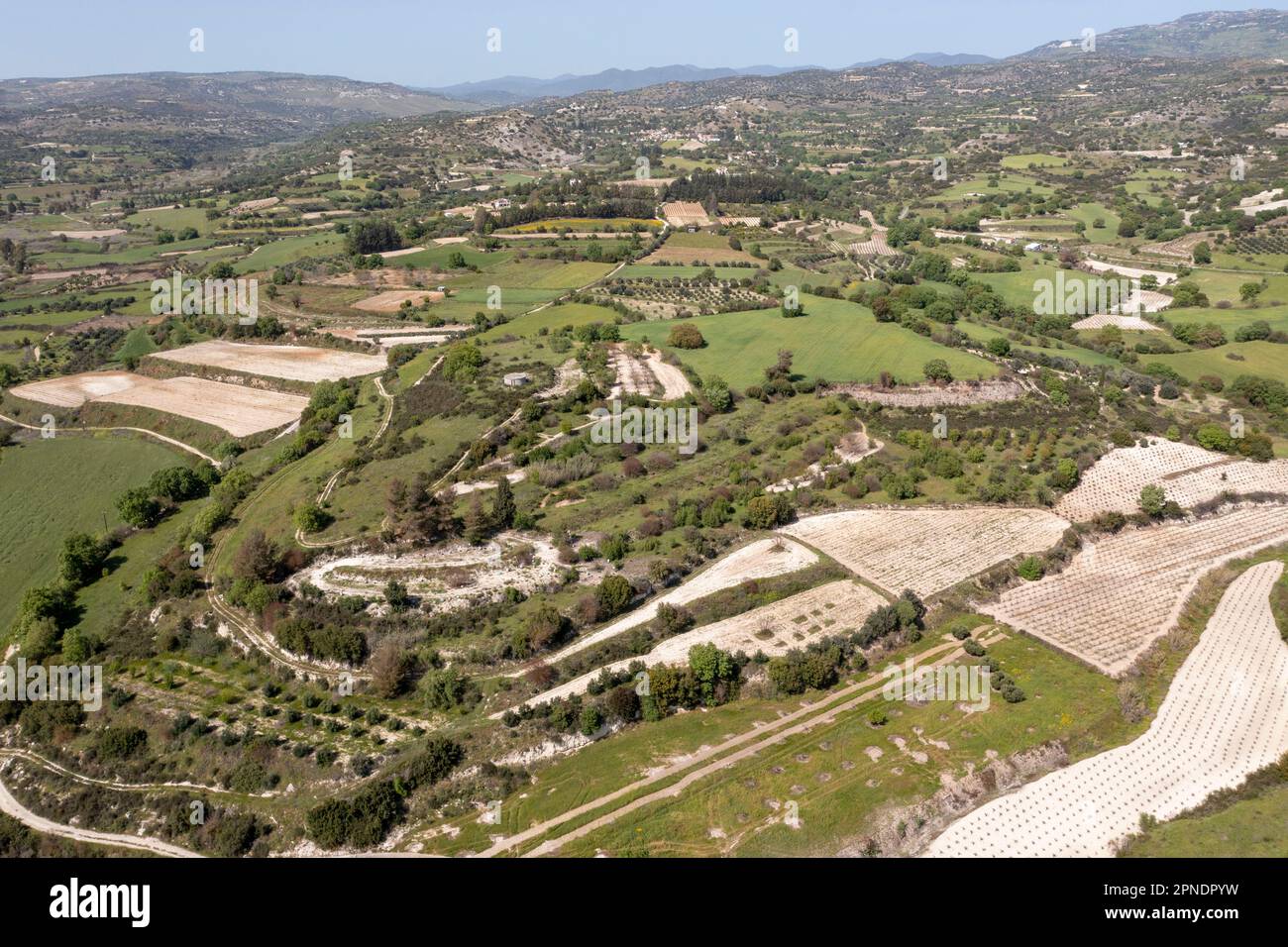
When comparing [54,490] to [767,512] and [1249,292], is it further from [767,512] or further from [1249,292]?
[1249,292]

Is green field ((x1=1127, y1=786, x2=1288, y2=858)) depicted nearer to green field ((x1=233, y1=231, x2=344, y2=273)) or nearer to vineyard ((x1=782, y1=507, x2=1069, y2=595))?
vineyard ((x1=782, y1=507, x2=1069, y2=595))

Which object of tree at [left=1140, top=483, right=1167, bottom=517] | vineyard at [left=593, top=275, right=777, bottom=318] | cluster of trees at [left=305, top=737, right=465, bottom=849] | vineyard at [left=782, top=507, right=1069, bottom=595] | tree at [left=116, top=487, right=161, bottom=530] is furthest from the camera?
vineyard at [left=593, top=275, right=777, bottom=318]

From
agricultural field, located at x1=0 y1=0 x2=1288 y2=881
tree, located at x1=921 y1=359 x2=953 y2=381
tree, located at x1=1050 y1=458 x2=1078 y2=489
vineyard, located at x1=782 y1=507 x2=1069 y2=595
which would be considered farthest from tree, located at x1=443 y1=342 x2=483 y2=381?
tree, located at x1=1050 y1=458 x2=1078 y2=489

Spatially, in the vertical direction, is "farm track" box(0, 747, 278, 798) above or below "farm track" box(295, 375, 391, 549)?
below

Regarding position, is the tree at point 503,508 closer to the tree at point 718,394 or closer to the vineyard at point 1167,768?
the tree at point 718,394

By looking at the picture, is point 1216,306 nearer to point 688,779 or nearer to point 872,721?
point 872,721

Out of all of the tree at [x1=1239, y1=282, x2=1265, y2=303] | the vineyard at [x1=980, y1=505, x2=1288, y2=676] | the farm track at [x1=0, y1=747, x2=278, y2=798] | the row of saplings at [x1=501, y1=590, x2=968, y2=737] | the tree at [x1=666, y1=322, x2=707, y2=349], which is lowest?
the farm track at [x1=0, y1=747, x2=278, y2=798]
